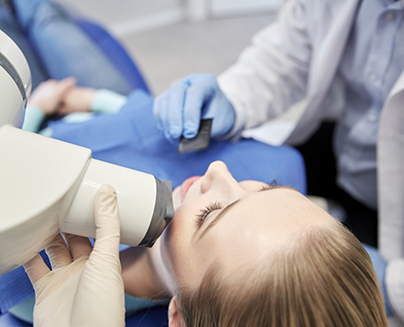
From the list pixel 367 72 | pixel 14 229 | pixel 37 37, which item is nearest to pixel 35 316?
pixel 14 229

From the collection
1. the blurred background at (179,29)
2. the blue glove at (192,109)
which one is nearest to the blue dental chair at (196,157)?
the blue glove at (192,109)

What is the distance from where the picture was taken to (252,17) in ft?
10.2

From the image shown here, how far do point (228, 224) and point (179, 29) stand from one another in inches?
107

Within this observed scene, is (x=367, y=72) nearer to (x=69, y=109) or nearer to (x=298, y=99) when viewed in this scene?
(x=298, y=99)

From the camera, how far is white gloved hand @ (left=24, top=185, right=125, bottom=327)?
0.44 m

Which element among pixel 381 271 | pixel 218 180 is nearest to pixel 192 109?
pixel 218 180

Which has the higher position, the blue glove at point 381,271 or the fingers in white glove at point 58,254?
the fingers in white glove at point 58,254

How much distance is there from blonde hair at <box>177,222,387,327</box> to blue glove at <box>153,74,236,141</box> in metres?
0.36

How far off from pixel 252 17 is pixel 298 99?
226 centimetres

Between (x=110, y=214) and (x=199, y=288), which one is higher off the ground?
(x=110, y=214)

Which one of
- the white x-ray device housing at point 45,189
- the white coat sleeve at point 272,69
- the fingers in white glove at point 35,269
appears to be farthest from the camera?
the white coat sleeve at point 272,69

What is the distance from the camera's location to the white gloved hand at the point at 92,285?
0.44 metres

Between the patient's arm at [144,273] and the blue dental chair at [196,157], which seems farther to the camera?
the blue dental chair at [196,157]

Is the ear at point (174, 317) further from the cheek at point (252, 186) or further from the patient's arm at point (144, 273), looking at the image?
the cheek at point (252, 186)
